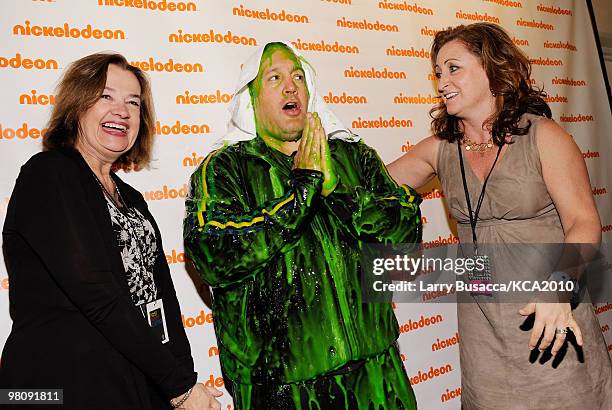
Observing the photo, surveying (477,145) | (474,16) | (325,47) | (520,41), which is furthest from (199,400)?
(520,41)

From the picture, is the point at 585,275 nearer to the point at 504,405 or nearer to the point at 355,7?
the point at 504,405

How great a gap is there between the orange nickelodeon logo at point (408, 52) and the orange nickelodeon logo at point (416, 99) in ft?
0.77

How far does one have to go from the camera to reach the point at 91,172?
6.08 feet

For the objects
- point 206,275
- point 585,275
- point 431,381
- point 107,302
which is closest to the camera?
point 107,302

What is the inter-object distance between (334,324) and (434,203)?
5.68 ft

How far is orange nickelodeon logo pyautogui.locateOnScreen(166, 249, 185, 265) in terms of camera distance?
2.50m

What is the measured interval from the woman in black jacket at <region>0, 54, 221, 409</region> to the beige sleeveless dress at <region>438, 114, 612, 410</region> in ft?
3.85

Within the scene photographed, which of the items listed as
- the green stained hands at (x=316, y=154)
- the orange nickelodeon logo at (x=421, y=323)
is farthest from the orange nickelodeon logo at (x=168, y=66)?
the orange nickelodeon logo at (x=421, y=323)

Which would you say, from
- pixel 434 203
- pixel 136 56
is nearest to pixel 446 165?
pixel 434 203

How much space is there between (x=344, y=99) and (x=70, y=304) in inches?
73.1

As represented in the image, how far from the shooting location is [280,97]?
2057mm

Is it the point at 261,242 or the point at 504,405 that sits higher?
the point at 261,242

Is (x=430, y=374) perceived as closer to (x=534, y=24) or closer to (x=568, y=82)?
(x=568, y=82)

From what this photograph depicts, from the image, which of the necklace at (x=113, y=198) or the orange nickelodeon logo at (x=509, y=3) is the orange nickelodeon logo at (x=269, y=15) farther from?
the orange nickelodeon logo at (x=509, y=3)
